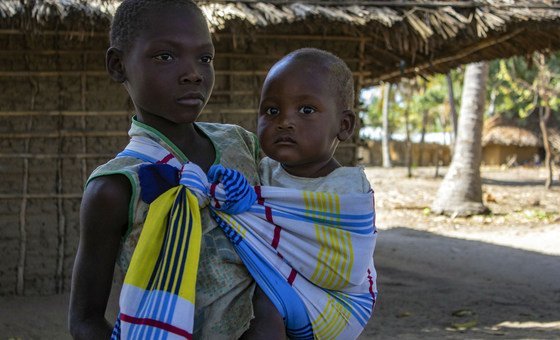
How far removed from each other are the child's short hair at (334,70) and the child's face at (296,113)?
0.02m

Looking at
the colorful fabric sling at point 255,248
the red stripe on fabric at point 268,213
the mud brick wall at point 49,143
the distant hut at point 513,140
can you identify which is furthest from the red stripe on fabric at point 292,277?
the distant hut at point 513,140

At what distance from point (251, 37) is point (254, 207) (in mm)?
4200

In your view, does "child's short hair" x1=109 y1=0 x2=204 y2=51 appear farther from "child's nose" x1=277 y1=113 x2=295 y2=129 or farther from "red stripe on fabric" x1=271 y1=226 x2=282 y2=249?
"red stripe on fabric" x1=271 y1=226 x2=282 y2=249

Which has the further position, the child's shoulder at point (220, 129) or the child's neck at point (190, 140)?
the child's shoulder at point (220, 129)

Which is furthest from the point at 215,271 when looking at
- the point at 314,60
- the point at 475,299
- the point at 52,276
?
the point at 475,299

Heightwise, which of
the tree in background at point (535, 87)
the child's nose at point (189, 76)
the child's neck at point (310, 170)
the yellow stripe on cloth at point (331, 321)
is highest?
the tree in background at point (535, 87)

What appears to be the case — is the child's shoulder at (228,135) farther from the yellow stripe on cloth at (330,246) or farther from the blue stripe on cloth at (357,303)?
the blue stripe on cloth at (357,303)

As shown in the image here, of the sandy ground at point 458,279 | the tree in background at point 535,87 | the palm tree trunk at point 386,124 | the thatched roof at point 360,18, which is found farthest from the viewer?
the palm tree trunk at point 386,124

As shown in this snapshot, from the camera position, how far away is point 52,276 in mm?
5586

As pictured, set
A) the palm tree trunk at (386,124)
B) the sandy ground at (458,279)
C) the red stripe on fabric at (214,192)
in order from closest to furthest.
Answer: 1. the red stripe on fabric at (214,192)
2. the sandy ground at (458,279)
3. the palm tree trunk at (386,124)

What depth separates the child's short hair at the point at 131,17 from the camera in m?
1.31

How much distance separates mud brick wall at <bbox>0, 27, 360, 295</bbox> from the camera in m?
5.50

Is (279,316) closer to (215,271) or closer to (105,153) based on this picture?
(215,271)

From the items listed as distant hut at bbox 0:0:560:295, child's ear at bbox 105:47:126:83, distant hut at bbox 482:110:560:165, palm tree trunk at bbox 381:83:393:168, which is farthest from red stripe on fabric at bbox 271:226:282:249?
distant hut at bbox 482:110:560:165
